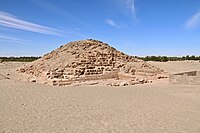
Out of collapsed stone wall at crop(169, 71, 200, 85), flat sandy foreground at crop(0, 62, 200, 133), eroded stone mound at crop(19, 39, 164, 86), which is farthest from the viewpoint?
eroded stone mound at crop(19, 39, 164, 86)

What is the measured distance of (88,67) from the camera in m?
17.5

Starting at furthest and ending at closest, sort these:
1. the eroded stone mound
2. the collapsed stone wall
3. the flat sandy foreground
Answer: the eroded stone mound, the collapsed stone wall, the flat sandy foreground

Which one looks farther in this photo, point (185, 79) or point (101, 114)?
point (185, 79)

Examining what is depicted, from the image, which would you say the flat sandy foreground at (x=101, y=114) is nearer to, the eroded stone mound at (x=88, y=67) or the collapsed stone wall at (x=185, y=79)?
the collapsed stone wall at (x=185, y=79)

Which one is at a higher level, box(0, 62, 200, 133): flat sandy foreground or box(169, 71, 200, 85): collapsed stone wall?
box(169, 71, 200, 85): collapsed stone wall

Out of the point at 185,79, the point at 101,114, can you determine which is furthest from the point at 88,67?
the point at 101,114

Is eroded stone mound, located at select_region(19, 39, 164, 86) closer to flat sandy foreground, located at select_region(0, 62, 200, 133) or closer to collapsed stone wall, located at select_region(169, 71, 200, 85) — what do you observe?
collapsed stone wall, located at select_region(169, 71, 200, 85)

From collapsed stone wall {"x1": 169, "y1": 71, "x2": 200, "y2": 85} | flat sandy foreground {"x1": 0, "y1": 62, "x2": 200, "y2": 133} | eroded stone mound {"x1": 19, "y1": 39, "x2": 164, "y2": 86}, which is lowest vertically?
flat sandy foreground {"x1": 0, "y1": 62, "x2": 200, "y2": 133}

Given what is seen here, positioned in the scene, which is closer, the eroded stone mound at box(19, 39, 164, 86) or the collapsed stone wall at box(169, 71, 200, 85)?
the collapsed stone wall at box(169, 71, 200, 85)

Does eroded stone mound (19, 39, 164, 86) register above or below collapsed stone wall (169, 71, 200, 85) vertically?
above

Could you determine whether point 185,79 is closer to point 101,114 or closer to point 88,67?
point 88,67

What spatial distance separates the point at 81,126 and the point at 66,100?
3.56m

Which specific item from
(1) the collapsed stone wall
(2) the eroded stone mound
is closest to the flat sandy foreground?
(1) the collapsed stone wall

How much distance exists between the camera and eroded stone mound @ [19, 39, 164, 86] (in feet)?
53.0
